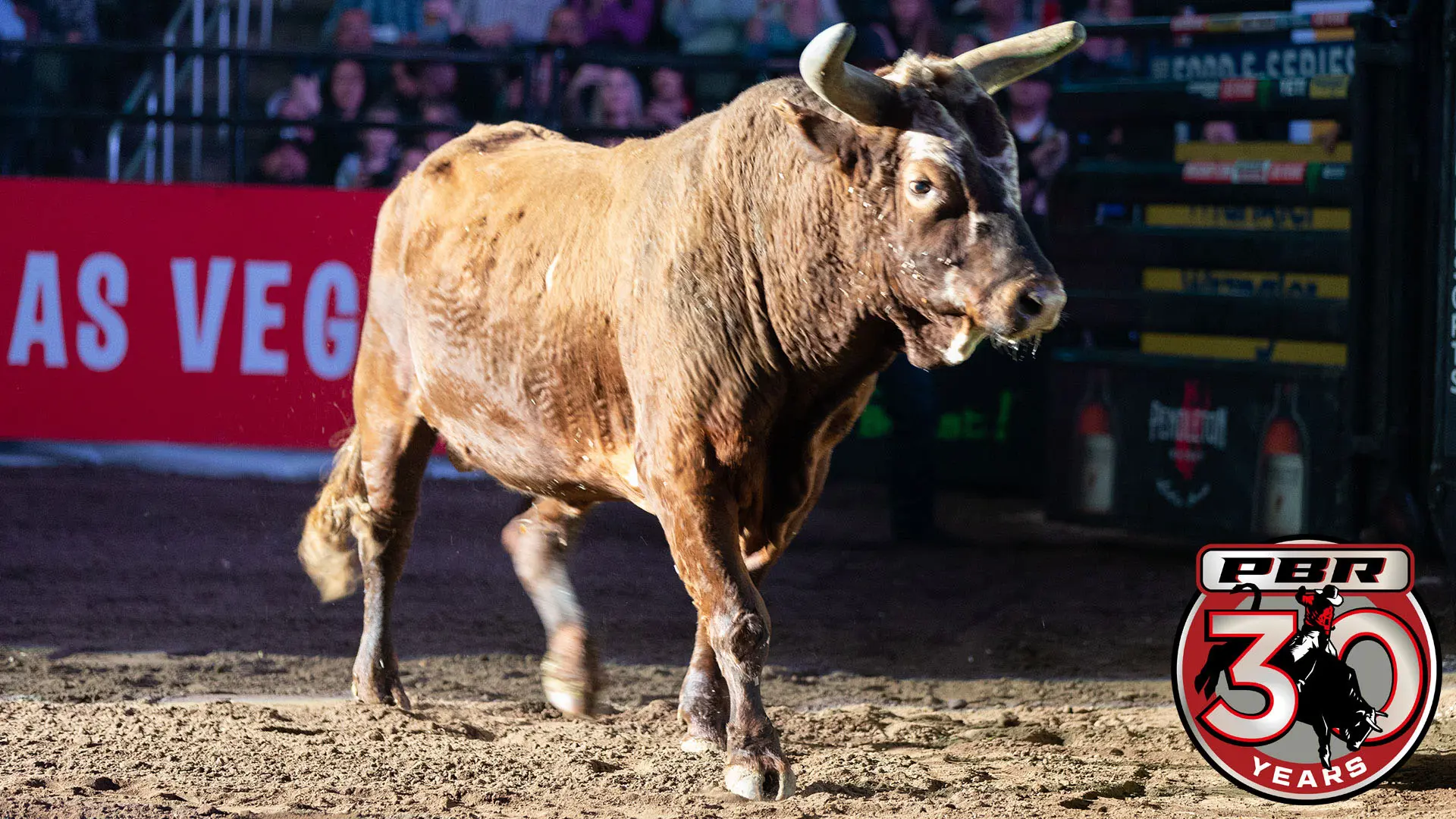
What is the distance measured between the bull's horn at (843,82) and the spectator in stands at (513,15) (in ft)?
23.8

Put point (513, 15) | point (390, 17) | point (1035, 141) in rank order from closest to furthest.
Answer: point (1035, 141) < point (513, 15) < point (390, 17)

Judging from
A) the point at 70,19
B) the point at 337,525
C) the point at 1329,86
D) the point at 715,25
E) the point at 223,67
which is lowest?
the point at 337,525

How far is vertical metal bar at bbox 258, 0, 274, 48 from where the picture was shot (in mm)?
11281

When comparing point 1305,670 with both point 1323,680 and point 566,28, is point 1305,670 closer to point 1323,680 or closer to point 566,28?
point 1323,680

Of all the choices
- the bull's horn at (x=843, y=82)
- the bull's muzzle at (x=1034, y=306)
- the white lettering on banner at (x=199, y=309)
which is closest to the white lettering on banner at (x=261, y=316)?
the white lettering on banner at (x=199, y=309)

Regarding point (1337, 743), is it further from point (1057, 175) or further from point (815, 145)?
point (1057, 175)

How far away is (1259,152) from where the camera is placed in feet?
26.1

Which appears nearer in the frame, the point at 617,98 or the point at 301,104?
the point at 617,98

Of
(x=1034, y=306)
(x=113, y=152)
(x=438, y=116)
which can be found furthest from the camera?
(x=438, y=116)

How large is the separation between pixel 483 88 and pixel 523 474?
232 inches

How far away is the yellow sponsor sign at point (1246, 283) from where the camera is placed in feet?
25.1

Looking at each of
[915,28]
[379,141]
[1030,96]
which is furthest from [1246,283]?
[379,141]

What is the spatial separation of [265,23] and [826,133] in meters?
8.24

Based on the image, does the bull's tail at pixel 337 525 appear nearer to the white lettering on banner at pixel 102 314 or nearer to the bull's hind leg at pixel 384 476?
the bull's hind leg at pixel 384 476
